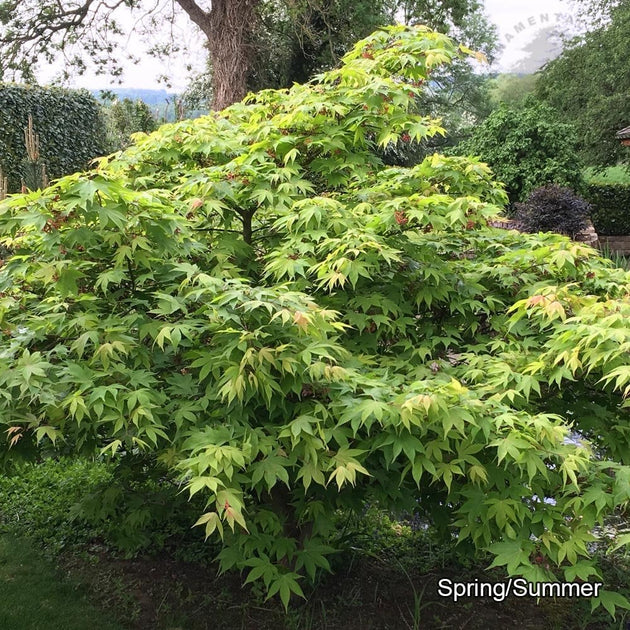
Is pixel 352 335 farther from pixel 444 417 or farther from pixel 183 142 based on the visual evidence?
pixel 183 142

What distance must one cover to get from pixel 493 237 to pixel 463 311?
2.23ft

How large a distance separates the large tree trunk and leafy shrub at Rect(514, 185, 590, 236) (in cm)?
504

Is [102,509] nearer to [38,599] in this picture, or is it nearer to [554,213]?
[38,599]

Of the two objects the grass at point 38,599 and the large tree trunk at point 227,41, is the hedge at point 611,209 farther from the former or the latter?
the grass at point 38,599

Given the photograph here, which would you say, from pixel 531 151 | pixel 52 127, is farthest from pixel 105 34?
pixel 531 151

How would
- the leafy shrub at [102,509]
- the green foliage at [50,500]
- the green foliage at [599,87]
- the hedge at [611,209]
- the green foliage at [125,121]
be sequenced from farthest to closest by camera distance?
1. the green foliage at [599,87]
2. the green foliage at [125,121]
3. the hedge at [611,209]
4. the green foliage at [50,500]
5. the leafy shrub at [102,509]

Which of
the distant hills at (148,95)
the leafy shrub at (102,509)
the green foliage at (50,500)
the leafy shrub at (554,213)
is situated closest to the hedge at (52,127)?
the distant hills at (148,95)

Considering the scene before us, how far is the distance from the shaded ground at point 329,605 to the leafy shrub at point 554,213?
6.37m

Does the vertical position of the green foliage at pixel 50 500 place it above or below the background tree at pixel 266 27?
below

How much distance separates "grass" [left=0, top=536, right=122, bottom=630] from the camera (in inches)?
125

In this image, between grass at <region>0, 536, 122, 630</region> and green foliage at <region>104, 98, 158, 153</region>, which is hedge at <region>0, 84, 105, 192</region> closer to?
green foliage at <region>104, 98, 158, 153</region>

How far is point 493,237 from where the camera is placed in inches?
131

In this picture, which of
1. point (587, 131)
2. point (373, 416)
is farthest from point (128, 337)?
point (587, 131)

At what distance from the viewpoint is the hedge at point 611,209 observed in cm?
1339
